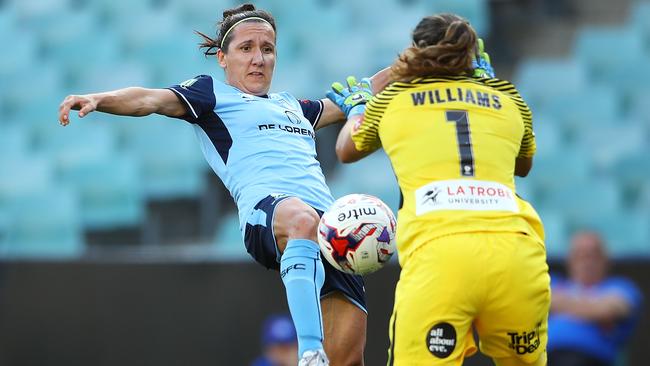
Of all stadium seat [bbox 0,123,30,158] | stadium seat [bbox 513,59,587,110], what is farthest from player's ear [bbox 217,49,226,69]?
stadium seat [bbox 513,59,587,110]

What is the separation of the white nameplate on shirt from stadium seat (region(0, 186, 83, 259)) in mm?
7618

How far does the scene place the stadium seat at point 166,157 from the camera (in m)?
12.5

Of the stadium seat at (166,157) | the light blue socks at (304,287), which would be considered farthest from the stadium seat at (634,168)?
the light blue socks at (304,287)

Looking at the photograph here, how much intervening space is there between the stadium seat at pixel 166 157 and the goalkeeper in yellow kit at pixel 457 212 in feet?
23.8

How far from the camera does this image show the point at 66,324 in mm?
10773

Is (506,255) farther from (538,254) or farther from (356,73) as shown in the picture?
(356,73)

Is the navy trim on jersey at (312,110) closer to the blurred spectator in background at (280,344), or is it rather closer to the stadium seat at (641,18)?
the blurred spectator in background at (280,344)

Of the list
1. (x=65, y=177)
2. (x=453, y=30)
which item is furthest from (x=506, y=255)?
(x=65, y=177)

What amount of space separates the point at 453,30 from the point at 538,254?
3.54 feet

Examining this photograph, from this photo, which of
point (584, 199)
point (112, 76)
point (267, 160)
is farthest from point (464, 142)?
point (112, 76)

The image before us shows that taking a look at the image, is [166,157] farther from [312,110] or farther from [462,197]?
[462,197]

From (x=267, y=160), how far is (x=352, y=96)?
1.92ft

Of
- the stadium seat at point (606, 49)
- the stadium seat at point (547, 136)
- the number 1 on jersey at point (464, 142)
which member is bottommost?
the number 1 on jersey at point (464, 142)

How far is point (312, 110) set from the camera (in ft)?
23.2
